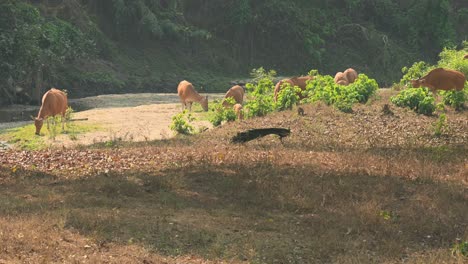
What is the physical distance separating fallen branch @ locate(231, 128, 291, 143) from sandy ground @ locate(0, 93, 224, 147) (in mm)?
3671

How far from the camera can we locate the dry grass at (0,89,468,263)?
7449 millimetres

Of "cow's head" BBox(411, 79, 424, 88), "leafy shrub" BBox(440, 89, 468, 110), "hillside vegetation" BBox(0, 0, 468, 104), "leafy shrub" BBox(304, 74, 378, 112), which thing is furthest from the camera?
"hillside vegetation" BBox(0, 0, 468, 104)

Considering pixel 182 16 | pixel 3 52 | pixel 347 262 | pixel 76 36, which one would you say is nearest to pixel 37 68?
pixel 3 52

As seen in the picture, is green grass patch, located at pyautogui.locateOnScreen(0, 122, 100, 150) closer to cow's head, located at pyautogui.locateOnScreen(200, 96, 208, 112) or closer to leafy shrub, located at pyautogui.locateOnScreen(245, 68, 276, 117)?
leafy shrub, located at pyautogui.locateOnScreen(245, 68, 276, 117)

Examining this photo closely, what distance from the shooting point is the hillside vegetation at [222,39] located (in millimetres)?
41688

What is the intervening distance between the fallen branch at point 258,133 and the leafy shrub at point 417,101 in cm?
624

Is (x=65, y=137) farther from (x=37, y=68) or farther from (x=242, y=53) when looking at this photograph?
(x=242, y=53)

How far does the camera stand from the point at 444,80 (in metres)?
20.5

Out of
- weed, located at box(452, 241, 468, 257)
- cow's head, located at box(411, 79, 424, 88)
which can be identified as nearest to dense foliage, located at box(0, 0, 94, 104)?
cow's head, located at box(411, 79, 424, 88)

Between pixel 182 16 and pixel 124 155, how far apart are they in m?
39.4

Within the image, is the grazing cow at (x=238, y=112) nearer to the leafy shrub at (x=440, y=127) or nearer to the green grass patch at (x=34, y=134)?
the green grass patch at (x=34, y=134)

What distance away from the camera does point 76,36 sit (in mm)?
41625

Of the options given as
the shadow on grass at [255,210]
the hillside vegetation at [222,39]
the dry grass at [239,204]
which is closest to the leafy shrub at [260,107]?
the dry grass at [239,204]

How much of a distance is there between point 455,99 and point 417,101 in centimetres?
120
